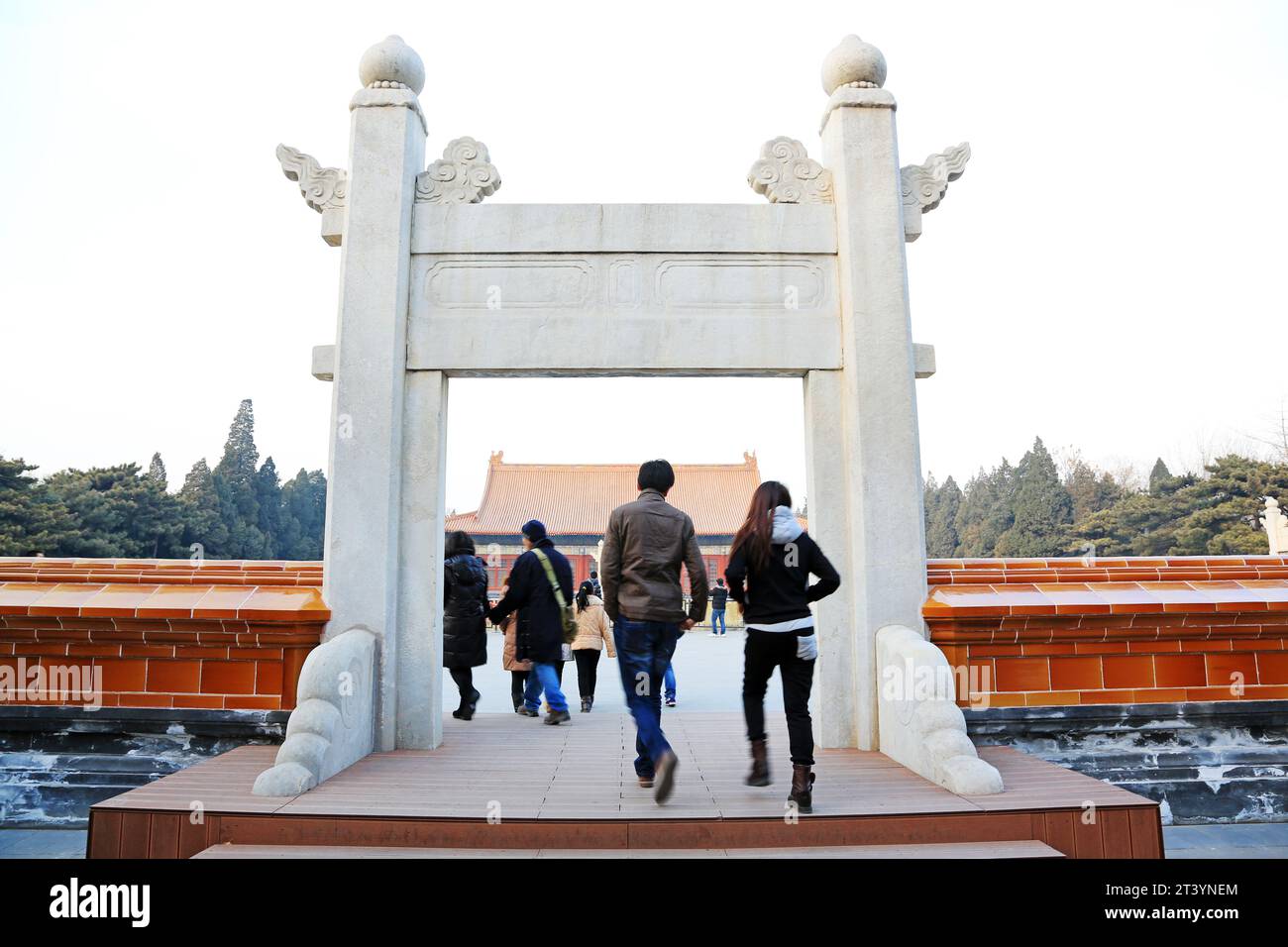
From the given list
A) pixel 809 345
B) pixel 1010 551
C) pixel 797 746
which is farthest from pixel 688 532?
pixel 1010 551

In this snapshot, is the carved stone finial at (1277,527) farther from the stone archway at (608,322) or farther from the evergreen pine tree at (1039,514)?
the stone archway at (608,322)

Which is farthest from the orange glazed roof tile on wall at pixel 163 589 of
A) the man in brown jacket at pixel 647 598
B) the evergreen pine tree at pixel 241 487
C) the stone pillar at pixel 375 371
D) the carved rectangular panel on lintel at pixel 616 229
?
the evergreen pine tree at pixel 241 487

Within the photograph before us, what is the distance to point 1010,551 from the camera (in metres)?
40.8

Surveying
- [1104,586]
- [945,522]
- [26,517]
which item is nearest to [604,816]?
[1104,586]

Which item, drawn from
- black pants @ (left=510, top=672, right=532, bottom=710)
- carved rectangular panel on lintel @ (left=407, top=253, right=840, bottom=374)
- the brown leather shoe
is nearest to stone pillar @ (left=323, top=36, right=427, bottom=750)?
carved rectangular panel on lintel @ (left=407, top=253, right=840, bottom=374)

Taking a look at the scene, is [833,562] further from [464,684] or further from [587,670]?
[587,670]

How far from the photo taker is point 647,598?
12.8 ft

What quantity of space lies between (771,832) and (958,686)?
203cm

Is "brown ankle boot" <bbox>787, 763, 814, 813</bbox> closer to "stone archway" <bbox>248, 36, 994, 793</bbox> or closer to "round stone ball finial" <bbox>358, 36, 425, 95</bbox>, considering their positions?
"stone archway" <bbox>248, 36, 994, 793</bbox>

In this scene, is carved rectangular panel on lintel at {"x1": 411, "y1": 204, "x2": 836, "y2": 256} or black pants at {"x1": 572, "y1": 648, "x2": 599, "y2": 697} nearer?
carved rectangular panel on lintel at {"x1": 411, "y1": 204, "x2": 836, "y2": 256}

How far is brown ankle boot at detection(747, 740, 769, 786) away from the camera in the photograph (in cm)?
391

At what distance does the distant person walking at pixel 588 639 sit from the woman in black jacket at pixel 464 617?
1565 mm

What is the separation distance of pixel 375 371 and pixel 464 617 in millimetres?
2119

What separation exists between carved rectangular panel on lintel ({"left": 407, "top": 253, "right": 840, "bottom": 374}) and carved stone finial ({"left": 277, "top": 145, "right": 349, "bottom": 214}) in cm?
73
